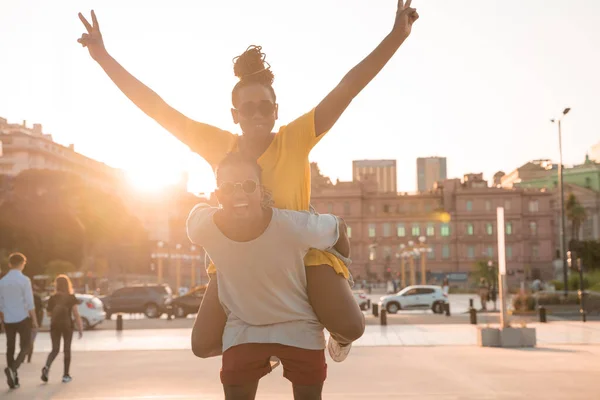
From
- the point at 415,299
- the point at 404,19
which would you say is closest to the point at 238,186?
the point at 404,19

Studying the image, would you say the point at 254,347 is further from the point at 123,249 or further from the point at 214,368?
the point at 123,249

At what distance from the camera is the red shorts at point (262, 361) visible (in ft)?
10.1

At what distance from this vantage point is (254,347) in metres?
3.09

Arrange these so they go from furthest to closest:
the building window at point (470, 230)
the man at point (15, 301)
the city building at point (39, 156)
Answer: the building window at point (470, 230) → the city building at point (39, 156) → the man at point (15, 301)

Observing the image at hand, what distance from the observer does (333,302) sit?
3.00 meters

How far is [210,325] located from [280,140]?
74cm

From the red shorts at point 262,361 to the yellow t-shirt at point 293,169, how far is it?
1.07 feet

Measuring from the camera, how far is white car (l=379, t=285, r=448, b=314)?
37.7 metres

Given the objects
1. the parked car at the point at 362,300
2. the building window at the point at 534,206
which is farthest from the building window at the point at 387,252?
the parked car at the point at 362,300

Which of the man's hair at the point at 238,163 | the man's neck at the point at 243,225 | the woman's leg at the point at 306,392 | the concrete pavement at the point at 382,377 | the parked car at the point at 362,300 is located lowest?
the parked car at the point at 362,300

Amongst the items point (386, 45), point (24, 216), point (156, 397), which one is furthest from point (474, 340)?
point (24, 216)

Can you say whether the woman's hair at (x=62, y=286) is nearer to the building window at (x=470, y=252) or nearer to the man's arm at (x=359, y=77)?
the man's arm at (x=359, y=77)

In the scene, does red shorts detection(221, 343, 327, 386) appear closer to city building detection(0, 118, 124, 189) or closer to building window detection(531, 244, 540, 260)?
city building detection(0, 118, 124, 189)

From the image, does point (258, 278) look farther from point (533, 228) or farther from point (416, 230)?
point (533, 228)
